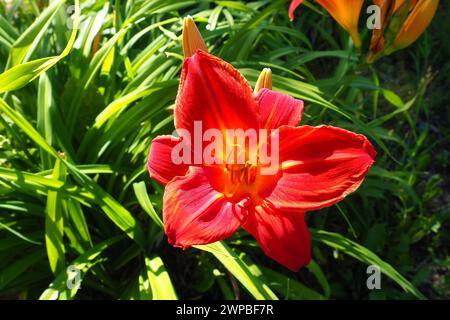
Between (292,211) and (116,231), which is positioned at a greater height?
(292,211)

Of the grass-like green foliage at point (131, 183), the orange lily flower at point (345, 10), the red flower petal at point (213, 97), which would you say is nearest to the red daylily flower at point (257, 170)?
the red flower petal at point (213, 97)

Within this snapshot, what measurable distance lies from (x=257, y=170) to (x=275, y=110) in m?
0.13

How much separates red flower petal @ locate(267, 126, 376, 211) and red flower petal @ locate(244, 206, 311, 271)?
0.04 metres

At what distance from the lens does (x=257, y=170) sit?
1001 millimetres

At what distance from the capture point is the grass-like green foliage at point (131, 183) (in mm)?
1383

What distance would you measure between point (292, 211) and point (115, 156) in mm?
830

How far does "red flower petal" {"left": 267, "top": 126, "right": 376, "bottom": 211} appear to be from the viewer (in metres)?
0.94

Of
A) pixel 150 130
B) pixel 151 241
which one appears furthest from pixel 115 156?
pixel 151 241

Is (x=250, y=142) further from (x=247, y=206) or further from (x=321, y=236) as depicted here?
(x=321, y=236)

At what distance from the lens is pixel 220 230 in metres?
0.90

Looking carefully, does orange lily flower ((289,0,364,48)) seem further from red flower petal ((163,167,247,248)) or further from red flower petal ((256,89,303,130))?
red flower petal ((163,167,247,248))

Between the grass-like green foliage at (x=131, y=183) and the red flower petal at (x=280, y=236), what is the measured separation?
10.8 inches

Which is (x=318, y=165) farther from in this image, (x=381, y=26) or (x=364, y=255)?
(x=364, y=255)

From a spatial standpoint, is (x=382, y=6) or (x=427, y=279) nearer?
(x=382, y=6)
